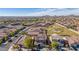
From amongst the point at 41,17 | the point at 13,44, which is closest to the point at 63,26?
the point at 41,17

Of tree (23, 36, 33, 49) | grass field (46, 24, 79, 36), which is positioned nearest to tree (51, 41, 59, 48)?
grass field (46, 24, 79, 36)

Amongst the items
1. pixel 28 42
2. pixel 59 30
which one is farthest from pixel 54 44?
pixel 28 42

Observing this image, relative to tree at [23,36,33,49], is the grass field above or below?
above

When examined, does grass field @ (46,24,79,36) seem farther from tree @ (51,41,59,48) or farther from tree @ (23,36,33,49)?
tree @ (23,36,33,49)

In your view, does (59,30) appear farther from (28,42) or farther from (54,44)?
(28,42)

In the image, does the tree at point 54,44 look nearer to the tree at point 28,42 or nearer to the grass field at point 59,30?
the grass field at point 59,30

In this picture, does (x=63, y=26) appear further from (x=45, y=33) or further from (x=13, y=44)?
(x=13, y=44)
